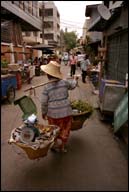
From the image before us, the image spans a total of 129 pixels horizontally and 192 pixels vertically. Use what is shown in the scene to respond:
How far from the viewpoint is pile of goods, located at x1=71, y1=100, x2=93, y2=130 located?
4984 mm

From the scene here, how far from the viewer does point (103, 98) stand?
19.7 feet

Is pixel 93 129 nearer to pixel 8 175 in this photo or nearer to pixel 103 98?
pixel 103 98

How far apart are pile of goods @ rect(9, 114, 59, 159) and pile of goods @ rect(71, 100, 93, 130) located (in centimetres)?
73

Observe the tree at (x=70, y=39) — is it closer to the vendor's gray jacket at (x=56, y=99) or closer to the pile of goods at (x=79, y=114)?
the pile of goods at (x=79, y=114)

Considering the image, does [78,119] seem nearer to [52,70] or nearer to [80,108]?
[80,108]

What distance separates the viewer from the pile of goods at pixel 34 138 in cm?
365

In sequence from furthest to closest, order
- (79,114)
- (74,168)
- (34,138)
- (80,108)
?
1. (80,108)
2. (79,114)
3. (74,168)
4. (34,138)

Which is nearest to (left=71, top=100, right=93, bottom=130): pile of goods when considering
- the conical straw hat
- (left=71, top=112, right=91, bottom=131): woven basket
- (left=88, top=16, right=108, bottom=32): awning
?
(left=71, top=112, right=91, bottom=131): woven basket

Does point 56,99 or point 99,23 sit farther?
point 99,23

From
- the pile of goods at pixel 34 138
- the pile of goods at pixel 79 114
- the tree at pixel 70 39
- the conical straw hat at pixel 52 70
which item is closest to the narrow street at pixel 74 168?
the pile of goods at pixel 34 138

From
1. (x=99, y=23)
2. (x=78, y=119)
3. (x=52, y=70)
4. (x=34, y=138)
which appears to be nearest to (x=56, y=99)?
(x=52, y=70)

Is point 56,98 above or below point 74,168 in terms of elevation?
above

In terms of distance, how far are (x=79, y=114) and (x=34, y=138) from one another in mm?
1293

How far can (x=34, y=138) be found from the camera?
3967 millimetres
